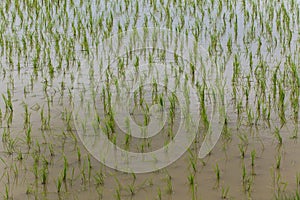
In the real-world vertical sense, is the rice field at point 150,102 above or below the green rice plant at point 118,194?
above

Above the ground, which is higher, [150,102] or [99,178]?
[150,102]

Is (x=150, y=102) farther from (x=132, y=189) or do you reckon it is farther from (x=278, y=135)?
(x=132, y=189)

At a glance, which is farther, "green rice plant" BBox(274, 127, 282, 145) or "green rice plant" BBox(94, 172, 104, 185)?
"green rice plant" BBox(274, 127, 282, 145)

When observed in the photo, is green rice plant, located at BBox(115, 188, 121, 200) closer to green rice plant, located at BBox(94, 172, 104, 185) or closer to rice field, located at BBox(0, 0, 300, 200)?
rice field, located at BBox(0, 0, 300, 200)

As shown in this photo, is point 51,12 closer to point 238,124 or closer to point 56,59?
point 56,59

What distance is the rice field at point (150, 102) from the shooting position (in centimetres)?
267

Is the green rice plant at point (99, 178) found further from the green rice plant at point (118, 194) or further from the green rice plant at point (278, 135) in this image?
the green rice plant at point (278, 135)

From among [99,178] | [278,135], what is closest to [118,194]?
[99,178]

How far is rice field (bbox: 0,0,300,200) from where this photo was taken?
105 inches

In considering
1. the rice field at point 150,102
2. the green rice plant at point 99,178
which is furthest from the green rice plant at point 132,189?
the green rice plant at point 99,178

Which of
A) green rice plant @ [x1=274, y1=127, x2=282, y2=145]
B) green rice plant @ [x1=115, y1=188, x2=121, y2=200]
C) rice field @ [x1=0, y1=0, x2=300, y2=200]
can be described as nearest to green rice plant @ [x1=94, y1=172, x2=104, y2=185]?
rice field @ [x1=0, y1=0, x2=300, y2=200]

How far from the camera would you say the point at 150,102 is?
3.70 metres

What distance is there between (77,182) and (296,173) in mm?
1102

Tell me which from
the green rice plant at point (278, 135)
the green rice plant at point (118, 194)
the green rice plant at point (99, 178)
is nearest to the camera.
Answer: the green rice plant at point (118, 194)
